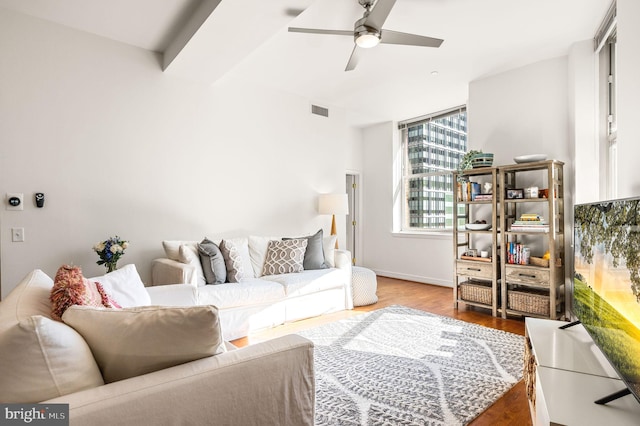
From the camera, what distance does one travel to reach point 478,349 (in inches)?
109

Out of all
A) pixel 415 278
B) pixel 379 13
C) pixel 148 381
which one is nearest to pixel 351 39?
pixel 379 13

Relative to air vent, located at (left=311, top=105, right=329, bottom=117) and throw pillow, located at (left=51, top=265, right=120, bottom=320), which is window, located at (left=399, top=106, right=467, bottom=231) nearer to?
air vent, located at (left=311, top=105, right=329, bottom=117)

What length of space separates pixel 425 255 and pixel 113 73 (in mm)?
4819

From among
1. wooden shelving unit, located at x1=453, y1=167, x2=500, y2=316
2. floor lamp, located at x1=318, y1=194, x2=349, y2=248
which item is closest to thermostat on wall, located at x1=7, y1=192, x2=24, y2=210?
floor lamp, located at x1=318, y1=194, x2=349, y2=248

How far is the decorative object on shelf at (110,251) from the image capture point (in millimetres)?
3107

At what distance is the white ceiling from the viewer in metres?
2.76

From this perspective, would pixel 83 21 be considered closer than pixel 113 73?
Yes

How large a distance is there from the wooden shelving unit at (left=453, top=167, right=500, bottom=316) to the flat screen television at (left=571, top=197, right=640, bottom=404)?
1.87m

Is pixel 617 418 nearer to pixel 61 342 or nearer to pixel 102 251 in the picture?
pixel 61 342

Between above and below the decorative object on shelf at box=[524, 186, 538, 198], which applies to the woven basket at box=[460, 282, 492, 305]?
below

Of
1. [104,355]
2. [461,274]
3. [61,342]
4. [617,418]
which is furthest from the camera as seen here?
[461,274]

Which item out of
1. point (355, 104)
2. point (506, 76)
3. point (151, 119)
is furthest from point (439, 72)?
point (151, 119)

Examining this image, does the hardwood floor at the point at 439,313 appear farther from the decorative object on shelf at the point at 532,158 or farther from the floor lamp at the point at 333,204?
the decorative object on shelf at the point at 532,158

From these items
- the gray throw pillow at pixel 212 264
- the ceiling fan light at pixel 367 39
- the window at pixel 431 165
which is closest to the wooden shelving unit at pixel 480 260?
the window at pixel 431 165
